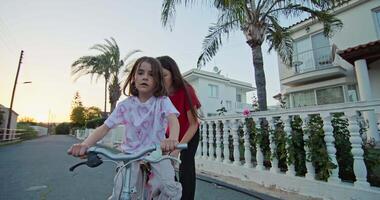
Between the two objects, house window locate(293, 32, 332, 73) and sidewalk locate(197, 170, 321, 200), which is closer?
sidewalk locate(197, 170, 321, 200)

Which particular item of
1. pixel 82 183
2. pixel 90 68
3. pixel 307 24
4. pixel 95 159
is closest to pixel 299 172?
pixel 95 159

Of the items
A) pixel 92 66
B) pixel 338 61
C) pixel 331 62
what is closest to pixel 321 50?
pixel 331 62

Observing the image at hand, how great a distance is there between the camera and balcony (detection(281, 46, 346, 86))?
1027 cm

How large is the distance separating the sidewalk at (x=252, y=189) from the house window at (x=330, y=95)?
9171mm

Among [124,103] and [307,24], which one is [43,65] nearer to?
[124,103]

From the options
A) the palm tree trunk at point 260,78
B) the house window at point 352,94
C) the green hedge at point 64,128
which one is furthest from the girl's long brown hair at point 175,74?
the green hedge at point 64,128

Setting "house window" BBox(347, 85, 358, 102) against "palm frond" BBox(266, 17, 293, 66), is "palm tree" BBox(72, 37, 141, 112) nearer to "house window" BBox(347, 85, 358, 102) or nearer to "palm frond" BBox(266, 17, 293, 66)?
"palm frond" BBox(266, 17, 293, 66)

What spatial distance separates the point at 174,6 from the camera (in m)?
5.49

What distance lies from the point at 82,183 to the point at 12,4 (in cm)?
928

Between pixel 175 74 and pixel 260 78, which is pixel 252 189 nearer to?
pixel 175 74

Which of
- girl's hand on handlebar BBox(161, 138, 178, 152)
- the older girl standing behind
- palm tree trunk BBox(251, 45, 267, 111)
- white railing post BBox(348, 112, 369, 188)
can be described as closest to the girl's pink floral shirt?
girl's hand on handlebar BBox(161, 138, 178, 152)

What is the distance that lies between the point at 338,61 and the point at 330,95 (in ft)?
5.93

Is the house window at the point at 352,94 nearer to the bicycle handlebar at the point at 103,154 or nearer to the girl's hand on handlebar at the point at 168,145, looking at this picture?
the girl's hand on handlebar at the point at 168,145

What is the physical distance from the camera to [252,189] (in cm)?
321
